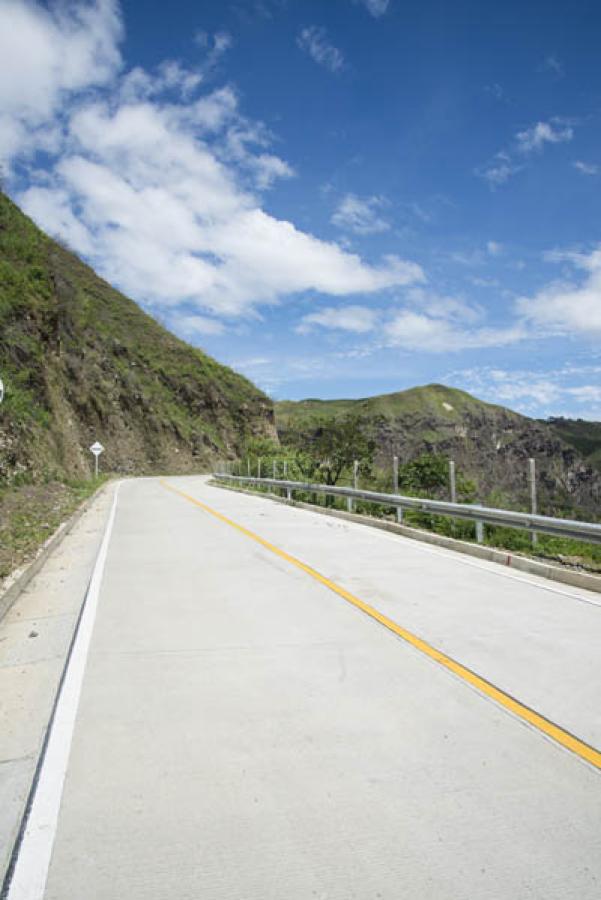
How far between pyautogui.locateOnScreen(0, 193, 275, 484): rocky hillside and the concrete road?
58.9 ft

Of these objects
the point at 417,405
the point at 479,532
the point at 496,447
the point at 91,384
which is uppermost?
the point at 417,405

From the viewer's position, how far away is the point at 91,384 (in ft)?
187

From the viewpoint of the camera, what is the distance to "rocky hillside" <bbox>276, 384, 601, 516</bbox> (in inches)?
6762

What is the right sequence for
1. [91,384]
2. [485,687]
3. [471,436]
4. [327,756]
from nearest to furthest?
[327,756]
[485,687]
[91,384]
[471,436]

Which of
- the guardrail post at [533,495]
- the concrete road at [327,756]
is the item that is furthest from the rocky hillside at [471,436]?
the concrete road at [327,756]

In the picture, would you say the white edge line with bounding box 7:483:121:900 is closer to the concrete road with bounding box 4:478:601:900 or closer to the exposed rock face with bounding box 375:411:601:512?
the concrete road with bounding box 4:478:601:900

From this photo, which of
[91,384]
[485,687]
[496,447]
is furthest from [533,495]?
[496,447]

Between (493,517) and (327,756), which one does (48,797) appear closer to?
(327,756)

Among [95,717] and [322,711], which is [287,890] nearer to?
[322,711]

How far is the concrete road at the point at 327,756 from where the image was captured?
9.10ft

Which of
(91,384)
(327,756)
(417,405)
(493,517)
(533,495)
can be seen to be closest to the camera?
(327,756)

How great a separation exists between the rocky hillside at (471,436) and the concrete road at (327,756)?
15648 centimetres

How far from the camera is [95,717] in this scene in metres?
4.42

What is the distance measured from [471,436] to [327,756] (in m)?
183
